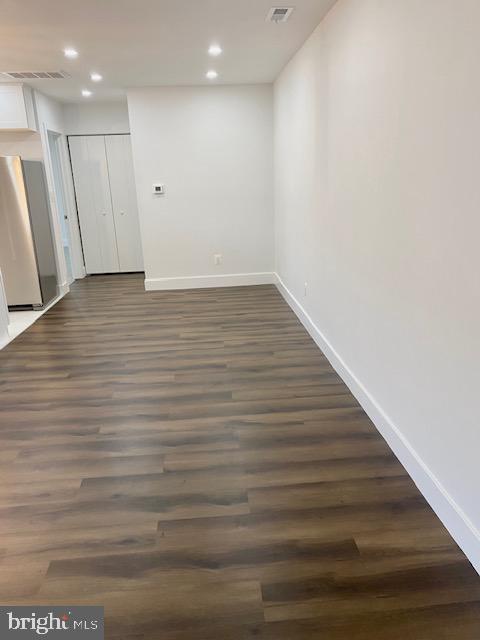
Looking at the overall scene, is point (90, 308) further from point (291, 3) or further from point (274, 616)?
point (274, 616)

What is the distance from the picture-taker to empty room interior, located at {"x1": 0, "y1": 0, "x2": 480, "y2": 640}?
1689 mm

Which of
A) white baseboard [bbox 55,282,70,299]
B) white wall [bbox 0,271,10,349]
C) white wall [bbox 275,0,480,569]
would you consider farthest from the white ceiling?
white baseboard [bbox 55,282,70,299]

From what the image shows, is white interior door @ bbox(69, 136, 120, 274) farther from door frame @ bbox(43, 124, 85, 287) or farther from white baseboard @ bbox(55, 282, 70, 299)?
white baseboard @ bbox(55, 282, 70, 299)

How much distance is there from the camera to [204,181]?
607 centimetres

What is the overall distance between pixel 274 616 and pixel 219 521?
0.51 m

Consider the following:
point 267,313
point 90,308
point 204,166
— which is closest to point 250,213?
point 204,166

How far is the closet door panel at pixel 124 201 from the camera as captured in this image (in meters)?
7.00

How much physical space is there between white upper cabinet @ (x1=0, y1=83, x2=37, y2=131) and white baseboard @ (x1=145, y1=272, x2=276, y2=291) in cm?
235

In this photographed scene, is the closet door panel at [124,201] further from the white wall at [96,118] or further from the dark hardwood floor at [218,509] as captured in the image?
the dark hardwood floor at [218,509]

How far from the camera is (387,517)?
2029 millimetres

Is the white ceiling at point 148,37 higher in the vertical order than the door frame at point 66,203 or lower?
higher

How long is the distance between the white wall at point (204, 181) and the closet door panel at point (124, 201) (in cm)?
127

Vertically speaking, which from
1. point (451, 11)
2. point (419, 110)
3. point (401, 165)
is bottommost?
point (401, 165)

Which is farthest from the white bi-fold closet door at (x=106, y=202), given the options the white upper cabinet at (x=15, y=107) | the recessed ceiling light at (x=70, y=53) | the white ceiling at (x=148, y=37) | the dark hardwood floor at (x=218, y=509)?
the dark hardwood floor at (x=218, y=509)
